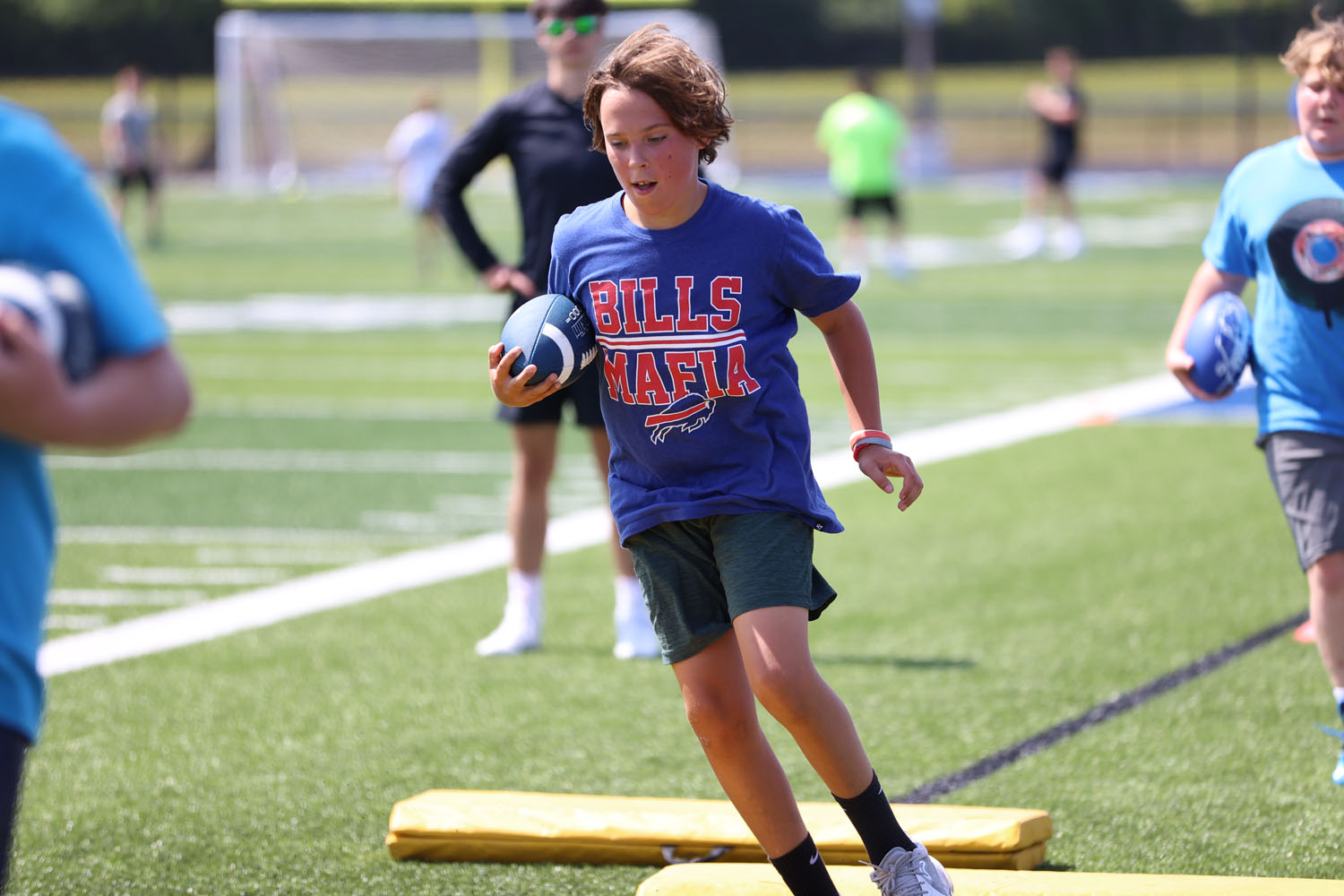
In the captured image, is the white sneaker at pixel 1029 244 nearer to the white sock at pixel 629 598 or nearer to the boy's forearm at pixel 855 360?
the white sock at pixel 629 598

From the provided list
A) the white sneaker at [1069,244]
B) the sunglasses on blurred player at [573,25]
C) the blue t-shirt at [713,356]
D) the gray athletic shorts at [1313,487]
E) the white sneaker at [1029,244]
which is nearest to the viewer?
the blue t-shirt at [713,356]

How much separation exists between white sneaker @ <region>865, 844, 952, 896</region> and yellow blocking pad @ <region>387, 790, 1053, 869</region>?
493 mm

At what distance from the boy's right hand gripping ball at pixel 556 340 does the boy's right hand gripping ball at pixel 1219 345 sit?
1776mm

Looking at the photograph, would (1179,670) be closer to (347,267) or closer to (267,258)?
(347,267)

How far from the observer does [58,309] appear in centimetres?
222

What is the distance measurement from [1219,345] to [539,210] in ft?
8.34

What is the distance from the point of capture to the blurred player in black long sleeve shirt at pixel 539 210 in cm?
601

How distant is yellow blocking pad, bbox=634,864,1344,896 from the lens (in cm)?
350

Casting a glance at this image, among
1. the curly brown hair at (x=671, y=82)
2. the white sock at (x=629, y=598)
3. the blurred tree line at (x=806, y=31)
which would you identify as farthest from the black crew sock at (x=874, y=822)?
the blurred tree line at (x=806, y=31)

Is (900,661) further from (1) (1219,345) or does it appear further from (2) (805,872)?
(2) (805,872)

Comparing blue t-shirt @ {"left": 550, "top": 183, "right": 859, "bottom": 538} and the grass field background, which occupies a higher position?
blue t-shirt @ {"left": 550, "top": 183, "right": 859, "bottom": 538}

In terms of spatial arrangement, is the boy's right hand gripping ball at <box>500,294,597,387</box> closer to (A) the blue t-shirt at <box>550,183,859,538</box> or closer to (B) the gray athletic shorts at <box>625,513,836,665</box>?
(A) the blue t-shirt at <box>550,183,859,538</box>

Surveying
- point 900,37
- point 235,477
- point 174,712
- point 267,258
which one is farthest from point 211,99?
point 174,712

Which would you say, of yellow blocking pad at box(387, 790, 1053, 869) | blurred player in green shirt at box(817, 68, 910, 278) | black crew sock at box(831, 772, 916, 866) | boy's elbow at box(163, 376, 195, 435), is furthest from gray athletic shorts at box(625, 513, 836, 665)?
blurred player in green shirt at box(817, 68, 910, 278)
